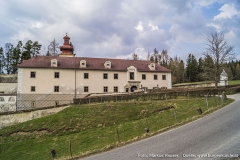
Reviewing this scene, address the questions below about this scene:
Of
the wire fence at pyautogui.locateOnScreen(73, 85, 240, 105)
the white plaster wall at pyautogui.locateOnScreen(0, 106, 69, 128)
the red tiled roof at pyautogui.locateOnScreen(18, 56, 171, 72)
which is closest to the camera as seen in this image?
the wire fence at pyautogui.locateOnScreen(73, 85, 240, 105)

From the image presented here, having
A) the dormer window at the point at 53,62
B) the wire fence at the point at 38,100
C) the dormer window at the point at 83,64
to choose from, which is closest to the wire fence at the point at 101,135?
the wire fence at the point at 38,100

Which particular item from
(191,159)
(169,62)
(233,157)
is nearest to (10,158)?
(191,159)

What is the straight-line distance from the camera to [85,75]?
37.8m

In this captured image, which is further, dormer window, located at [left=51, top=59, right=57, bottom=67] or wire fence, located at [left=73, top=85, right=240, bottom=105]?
dormer window, located at [left=51, top=59, right=57, bottom=67]

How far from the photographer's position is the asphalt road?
8.69 metres

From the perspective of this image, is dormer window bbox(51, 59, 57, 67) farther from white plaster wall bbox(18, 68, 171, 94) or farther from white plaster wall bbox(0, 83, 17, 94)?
white plaster wall bbox(0, 83, 17, 94)

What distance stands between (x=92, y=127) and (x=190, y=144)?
1115cm

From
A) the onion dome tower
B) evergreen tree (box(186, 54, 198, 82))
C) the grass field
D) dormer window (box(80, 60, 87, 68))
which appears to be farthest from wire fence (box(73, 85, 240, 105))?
evergreen tree (box(186, 54, 198, 82))

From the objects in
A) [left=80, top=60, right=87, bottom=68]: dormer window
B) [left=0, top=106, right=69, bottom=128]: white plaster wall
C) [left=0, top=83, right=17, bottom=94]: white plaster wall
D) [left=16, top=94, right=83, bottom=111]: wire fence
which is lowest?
[left=0, top=106, right=69, bottom=128]: white plaster wall

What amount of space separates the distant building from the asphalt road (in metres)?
24.7

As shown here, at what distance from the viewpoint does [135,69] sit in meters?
40.4

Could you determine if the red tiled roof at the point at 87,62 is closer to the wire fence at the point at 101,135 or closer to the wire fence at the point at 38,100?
the wire fence at the point at 38,100

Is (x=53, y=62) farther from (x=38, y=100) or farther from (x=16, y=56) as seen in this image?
(x=16, y=56)

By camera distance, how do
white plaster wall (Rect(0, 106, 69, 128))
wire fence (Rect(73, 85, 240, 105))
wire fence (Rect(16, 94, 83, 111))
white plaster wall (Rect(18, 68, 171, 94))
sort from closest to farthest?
1. wire fence (Rect(73, 85, 240, 105))
2. white plaster wall (Rect(0, 106, 69, 128))
3. wire fence (Rect(16, 94, 83, 111))
4. white plaster wall (Rect(18, 68, 171, 94))
